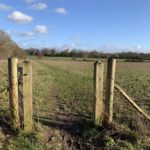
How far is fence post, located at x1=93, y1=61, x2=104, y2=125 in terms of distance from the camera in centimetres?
676

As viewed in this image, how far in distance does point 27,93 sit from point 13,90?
11.8 inches

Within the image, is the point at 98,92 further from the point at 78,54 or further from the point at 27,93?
the point at 78,54

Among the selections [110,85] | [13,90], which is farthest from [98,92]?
[13,90]

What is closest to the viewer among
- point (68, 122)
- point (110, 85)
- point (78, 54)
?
point (110, 85)

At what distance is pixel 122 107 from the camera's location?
352 inches

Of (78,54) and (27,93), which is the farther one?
(78,54)

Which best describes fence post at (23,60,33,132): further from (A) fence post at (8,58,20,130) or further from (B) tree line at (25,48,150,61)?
(B) tree line at (25,48,150,61)

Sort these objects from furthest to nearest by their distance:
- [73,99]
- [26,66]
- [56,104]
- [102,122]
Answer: [73,99]
[56,104]
[102,122]
[26,66]

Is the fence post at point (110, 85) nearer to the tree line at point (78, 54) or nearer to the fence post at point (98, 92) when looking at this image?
the fence post at point (98, 92)

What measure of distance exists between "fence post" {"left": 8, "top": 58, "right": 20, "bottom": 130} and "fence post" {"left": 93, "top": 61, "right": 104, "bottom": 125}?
5.74 feet

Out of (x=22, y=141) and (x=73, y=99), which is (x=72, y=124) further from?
(x=73, y=99)

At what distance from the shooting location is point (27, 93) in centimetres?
636

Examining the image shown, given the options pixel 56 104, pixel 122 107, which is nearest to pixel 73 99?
pixel 56 104

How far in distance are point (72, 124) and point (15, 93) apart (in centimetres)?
171
